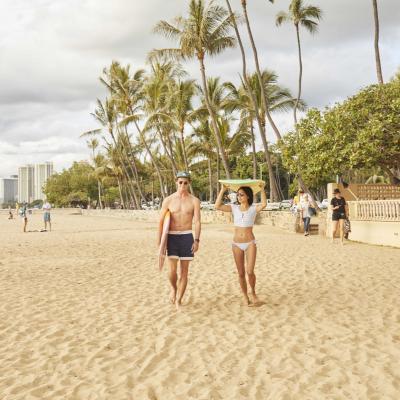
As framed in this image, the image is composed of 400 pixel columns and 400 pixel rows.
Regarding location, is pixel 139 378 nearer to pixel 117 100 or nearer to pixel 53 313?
pixel 53 313

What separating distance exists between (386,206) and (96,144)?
5583cm

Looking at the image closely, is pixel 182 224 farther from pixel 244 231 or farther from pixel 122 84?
pixel 122 84

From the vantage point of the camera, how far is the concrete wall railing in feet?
43.9

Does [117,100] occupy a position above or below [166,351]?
above

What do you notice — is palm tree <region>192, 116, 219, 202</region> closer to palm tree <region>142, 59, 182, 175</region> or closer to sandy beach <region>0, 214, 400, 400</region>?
palm tree <region>142, 59, 182, 175</region>

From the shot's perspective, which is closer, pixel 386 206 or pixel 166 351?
pixel 166 351

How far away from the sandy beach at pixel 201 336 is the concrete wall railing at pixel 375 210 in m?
4.69

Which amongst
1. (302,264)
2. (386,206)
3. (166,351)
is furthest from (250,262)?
(386,206)

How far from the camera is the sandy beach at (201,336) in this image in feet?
11.7

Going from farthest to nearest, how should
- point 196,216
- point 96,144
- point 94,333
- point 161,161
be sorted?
point 96,144 < point 161,161 < point 196,216 < point 94,333

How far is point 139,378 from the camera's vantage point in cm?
373

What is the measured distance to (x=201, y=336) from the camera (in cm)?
479

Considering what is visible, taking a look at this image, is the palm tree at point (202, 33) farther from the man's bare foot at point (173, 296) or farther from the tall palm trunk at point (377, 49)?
the man's bare foot at point (173, 296)

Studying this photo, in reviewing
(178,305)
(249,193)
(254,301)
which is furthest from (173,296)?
(249,193)
